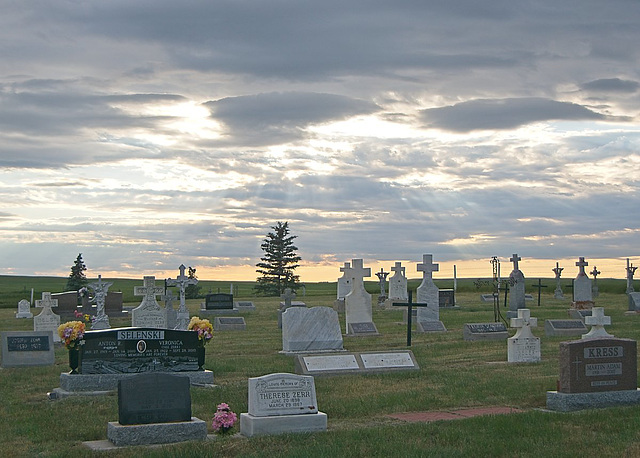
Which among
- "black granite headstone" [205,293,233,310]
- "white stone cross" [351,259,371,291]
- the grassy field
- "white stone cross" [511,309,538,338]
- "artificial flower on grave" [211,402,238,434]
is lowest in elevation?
the grassy field

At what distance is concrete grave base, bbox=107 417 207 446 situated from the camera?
12.0 metres

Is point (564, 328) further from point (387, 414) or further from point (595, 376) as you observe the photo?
point (387, 414)

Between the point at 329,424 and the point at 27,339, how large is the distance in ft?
38.9

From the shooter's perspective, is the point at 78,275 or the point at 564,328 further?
the point at 78,275

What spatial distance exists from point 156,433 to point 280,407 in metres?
1.90

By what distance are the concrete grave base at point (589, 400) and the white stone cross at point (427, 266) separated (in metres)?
19.2

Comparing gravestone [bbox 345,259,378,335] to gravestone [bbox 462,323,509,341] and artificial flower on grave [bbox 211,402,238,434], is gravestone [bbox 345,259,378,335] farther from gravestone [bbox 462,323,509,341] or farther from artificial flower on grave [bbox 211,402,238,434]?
artificial flower on grave [bbox 211,402,238,434]

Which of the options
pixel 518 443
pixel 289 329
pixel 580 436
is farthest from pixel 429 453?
pixel 289 329

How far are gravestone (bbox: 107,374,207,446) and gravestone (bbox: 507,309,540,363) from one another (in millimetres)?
11567

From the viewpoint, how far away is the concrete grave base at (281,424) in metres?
12.5

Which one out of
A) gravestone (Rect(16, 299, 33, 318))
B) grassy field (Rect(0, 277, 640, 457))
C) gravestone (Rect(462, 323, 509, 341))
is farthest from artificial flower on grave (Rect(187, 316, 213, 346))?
gravestone (Rect(16, 299, 33, 318))

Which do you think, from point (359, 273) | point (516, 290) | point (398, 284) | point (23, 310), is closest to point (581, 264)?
point (516, 290)

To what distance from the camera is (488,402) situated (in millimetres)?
15891

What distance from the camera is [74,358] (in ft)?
58.6
